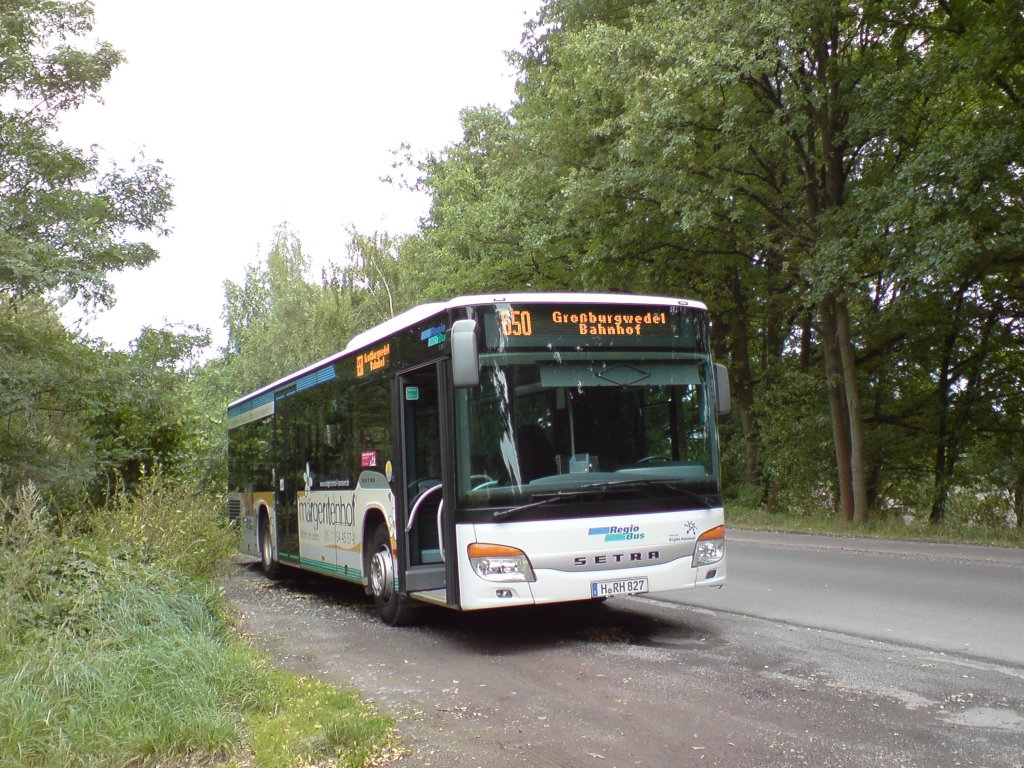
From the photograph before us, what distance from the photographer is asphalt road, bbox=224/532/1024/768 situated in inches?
216

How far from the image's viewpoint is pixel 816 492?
26.6m

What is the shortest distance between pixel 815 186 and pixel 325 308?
2435 cm

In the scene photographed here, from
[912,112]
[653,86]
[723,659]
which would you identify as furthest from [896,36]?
[723,659]

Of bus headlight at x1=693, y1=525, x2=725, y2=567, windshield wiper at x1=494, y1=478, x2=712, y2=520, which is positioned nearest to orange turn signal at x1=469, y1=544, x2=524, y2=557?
windshield wiper at x1=494, y1=478, x2=712, y2=520

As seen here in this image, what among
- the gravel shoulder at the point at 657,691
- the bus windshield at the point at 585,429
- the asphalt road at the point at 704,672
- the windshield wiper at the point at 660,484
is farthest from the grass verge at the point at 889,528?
the bus windshield at the point at 585,429

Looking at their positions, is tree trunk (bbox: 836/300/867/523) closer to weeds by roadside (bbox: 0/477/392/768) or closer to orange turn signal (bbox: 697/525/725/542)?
orange turn signal (bbox: 697/525/725/542)

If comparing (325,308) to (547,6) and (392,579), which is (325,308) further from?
(392,579)

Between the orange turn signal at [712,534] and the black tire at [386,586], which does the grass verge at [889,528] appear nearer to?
the orange turn signal at [712,534]

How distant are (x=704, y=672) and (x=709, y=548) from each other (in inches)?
70.7

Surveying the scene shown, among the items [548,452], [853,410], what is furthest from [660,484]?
[853,410]

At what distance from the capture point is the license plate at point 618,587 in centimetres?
847

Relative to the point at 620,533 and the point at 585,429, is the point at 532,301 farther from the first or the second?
the point at 620,533

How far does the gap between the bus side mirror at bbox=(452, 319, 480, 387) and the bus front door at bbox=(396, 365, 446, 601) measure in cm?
148

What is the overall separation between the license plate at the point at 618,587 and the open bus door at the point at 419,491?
1713 mm
